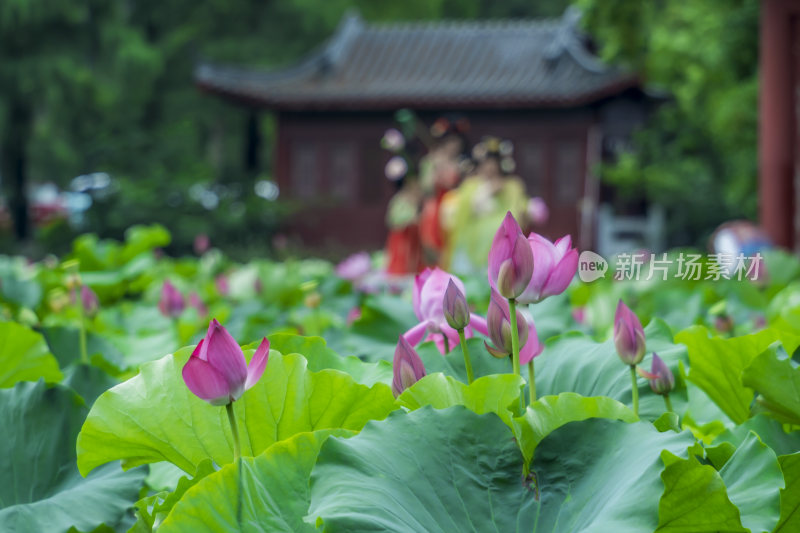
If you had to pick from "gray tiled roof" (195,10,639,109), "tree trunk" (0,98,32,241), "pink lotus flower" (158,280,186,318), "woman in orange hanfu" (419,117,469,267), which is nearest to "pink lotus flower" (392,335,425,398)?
"pink lotus flower" (158,280,186,318)

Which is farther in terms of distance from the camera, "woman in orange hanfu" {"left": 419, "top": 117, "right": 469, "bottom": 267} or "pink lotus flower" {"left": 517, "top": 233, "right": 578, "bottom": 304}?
"woman in orange hanfu" {"left": 419, "top": 117, "right": 469, "bottom": 267}

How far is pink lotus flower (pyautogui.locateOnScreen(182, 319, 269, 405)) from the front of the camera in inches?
30.0

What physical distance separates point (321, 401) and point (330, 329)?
0.93 metres

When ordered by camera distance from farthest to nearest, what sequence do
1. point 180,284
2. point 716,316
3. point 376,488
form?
point 180,284, point 716,316, point 376,488

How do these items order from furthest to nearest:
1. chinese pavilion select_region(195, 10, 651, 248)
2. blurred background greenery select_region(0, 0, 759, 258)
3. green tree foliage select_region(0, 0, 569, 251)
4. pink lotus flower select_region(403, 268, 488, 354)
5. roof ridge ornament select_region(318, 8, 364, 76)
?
1. roof ridge ornament select_region(318, 8, 364, 76)
2. chinese pavilion select_region(195, 10, 651, 248)
3. green tree foliage select_region(0, 0, 569, 251)
4. blurred background greenery select_region(0, 0, 759, 258)
5. pink lotus flower select_region(403, 268, 488, 354)

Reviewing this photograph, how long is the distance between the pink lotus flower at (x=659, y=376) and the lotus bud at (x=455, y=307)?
0.17 metres

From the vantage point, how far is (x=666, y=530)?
743mm

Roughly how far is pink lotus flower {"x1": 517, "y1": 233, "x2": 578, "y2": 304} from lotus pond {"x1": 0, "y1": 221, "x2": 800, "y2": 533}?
29 millimetres

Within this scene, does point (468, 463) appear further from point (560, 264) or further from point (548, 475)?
point (560, 264)

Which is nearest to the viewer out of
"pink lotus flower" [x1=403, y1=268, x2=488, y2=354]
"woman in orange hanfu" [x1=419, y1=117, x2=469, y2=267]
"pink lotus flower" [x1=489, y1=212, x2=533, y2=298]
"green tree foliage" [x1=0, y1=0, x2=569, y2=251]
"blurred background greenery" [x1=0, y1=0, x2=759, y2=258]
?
"pink lotus flower" [x1=489, y1=212, x2=533, y2=298]

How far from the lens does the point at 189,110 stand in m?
18.3

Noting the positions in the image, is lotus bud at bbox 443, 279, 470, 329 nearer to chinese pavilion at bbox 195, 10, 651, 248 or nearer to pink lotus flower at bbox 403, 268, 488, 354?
pink lotus flower at bbox 403, 268, 488, 354

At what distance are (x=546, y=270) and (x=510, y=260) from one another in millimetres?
52

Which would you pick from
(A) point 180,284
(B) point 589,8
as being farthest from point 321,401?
(B) point 589,8
